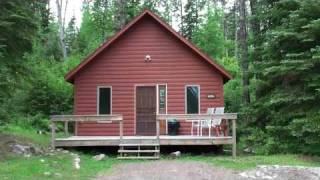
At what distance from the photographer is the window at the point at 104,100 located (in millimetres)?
19484

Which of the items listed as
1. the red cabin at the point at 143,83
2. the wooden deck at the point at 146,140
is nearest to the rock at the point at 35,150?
the wooden deck at the point at 146,140

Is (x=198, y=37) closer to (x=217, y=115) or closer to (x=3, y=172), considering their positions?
(x=217, y=115)

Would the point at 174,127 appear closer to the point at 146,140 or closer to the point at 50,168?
the point at 146,140

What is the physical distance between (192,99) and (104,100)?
3.30 meters

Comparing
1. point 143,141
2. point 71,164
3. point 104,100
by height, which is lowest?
point 71,164

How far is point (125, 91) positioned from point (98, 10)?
2624 centimetres

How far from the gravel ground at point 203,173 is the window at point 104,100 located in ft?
19.6

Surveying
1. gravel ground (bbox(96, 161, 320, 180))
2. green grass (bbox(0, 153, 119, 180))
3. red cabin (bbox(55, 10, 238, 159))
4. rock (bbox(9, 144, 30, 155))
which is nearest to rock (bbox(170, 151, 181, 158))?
green grass (bbox(0, 153, 119, 180))

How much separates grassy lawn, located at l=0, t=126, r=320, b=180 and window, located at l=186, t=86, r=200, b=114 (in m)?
2.73

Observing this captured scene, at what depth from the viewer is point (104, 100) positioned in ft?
64.1

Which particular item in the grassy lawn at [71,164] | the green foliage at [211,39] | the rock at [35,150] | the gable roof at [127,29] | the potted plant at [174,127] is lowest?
the grassy lawn at [71,164]

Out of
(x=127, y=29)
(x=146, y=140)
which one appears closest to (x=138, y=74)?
(x=127, y=29)

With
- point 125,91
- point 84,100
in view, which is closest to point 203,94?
point 125,91

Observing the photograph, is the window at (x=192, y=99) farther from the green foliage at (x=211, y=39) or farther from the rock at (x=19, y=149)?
the green foliage at (x=211, y=39)
